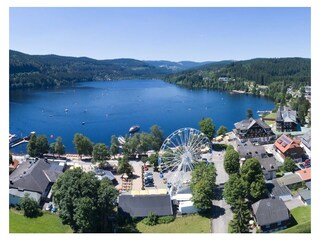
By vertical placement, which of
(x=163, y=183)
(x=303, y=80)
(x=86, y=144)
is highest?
(x=303, y=80)

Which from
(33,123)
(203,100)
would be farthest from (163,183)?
(203,100)

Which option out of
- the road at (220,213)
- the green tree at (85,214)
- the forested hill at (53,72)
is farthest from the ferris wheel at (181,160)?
the forested hill at (53,72)

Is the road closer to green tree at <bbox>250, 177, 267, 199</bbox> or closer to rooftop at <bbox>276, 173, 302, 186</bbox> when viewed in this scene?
green tree at <bbox>250, 177, 267, 199</bbox>

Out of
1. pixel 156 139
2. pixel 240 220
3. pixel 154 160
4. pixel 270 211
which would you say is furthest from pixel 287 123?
pixel 240 220

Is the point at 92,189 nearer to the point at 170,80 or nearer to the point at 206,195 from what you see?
the point at 206,195

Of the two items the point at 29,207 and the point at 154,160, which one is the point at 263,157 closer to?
the point at 154,160

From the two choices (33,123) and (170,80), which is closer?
(33,123)

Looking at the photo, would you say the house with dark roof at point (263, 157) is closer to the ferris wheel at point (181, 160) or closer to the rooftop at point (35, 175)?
the ferris wheel at point (181, 160)
